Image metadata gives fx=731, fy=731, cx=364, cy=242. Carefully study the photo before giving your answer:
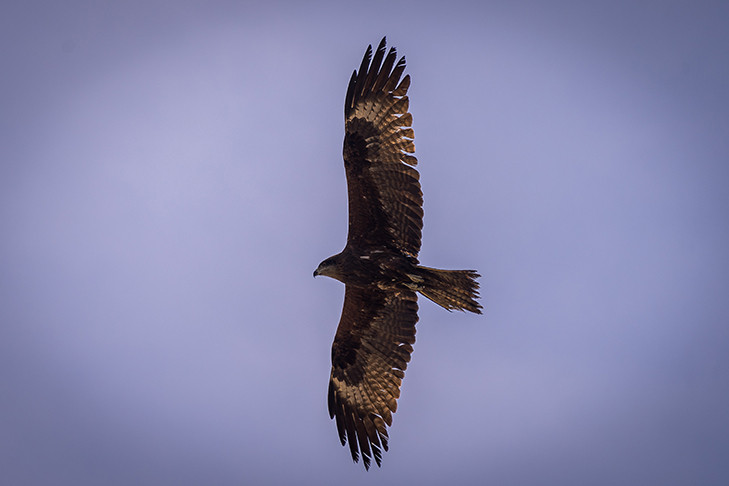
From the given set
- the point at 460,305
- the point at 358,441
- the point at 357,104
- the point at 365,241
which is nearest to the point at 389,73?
the point at 357,104

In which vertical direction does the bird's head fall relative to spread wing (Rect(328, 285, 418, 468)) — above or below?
above

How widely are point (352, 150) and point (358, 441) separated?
401cm

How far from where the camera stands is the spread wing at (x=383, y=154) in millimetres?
9172

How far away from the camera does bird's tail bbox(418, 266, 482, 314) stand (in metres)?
9.12

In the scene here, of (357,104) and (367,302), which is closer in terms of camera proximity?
(357,104)

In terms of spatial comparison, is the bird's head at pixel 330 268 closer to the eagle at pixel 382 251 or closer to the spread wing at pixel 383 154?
the eagle at pixel 382 251

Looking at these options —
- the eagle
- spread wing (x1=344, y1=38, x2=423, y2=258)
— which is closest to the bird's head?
the eagle

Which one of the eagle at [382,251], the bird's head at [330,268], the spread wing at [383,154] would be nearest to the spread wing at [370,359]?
the eagle at [382,251]

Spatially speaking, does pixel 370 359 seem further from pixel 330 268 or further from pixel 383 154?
pixel 383 154

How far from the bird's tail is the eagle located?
0.04 feet

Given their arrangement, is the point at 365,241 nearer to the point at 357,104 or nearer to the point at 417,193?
the point at 417,193

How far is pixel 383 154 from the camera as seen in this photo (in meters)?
9.22

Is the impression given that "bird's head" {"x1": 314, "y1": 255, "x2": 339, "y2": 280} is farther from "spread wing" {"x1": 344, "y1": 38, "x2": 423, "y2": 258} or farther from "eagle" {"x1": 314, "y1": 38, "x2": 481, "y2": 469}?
"spread wing" {"x1": 344, "y1": 38, "x2": 423, "y2": 258}

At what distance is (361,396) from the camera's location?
33.8 feet
